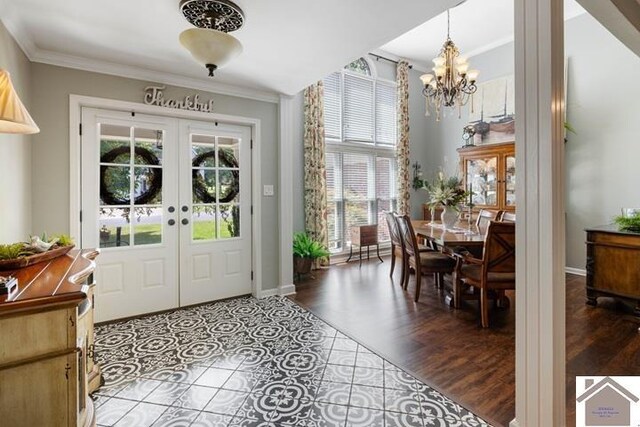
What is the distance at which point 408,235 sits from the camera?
11.6 ft

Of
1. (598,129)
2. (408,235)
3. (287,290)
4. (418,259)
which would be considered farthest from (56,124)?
(598,129)

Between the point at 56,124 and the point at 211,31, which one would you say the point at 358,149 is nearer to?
the point at 211,31

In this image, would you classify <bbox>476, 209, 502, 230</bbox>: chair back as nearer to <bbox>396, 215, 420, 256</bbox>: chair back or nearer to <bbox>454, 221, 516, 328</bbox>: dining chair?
<bbox>396, 215, 420, 256</bbox>: chair back

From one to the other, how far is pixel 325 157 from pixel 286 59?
2.49 metres

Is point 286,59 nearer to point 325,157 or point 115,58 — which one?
point 115,58

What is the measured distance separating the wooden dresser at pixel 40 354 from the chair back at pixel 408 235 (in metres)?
2.92

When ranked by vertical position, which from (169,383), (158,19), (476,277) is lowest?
(169,383)

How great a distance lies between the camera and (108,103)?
2865mm

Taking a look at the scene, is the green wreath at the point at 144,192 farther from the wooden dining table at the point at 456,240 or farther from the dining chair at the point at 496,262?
the dining chair at the point at 496,262

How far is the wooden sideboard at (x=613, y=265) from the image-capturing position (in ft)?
9.86

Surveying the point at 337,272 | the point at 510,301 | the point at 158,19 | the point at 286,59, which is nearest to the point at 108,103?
the point at 158,19

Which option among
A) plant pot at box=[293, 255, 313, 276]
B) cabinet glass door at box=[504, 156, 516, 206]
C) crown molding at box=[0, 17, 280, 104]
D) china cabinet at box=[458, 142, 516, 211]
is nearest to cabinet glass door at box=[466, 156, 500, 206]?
china cabinet at box=[458, 142, 516, 211]

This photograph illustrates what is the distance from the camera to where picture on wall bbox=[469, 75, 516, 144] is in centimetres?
520

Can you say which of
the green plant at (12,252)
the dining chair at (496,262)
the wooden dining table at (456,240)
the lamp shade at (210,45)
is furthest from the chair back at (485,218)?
the green plant at (12,252)
